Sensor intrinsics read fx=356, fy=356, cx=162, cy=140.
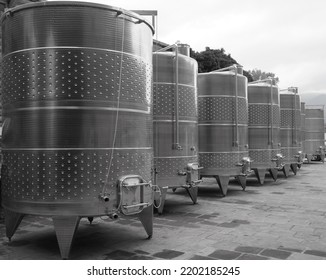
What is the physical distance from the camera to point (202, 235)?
604 cm

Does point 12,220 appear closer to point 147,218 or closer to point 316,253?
point 147,218

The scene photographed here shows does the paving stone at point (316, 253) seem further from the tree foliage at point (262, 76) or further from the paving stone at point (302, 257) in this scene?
the tree foliage at point (262, 76)

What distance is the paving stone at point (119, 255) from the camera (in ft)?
16.0

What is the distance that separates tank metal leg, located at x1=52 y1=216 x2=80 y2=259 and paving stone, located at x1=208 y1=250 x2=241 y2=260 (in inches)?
75.4

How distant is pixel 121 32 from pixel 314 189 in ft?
30.7

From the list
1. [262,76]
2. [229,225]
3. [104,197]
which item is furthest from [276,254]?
[262,76]

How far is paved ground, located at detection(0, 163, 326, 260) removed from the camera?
199 inches

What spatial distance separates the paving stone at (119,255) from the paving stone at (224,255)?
1.13m

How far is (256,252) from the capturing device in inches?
200

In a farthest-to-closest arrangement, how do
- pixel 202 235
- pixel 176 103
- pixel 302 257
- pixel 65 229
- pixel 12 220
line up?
pixel 176 103, pixel 202 235, pixel 12 220, pixel 302 257, pixel 65 229

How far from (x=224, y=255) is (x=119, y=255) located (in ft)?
4.82

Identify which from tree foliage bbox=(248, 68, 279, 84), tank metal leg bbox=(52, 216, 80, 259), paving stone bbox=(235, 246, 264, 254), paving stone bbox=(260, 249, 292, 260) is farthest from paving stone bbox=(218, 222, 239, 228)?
tree foliage bbox=(248, 68, 279, 84)

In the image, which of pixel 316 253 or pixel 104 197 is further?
pixel 316 253

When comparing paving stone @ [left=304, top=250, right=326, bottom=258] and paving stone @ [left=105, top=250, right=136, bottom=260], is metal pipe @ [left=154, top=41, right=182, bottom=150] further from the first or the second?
paving stone @ [left=304, top=250, right=326, bottom=258]
